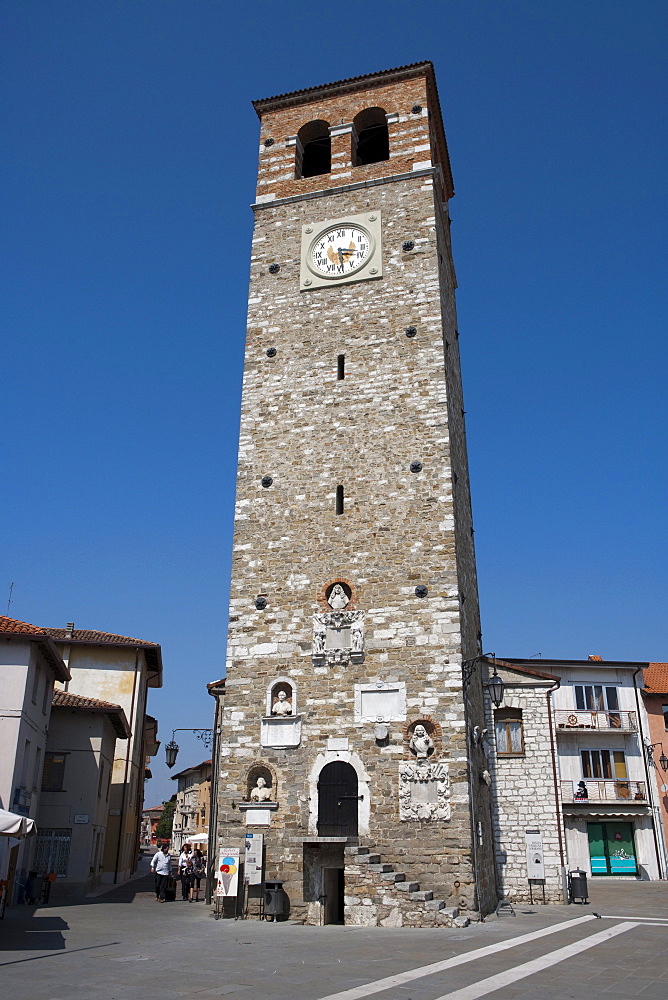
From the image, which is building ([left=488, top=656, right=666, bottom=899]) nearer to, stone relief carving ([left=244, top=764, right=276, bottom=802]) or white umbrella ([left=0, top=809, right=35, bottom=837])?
stone relief carving ([left=244, top=764, right=276, bottom=802])

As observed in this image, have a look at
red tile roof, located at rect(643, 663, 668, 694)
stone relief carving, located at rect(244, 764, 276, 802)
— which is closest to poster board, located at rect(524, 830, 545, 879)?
stone relief carving, located at rect(244, 764, 276, 802)

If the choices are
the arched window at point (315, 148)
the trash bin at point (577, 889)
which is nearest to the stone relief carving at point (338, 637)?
the trash bin at point (577, 889)

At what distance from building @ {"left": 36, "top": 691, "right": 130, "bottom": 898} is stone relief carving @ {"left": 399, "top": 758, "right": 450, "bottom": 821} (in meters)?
11.0

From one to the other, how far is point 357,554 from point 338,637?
1.68 m

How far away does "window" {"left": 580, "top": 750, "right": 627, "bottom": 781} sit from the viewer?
2670 cm

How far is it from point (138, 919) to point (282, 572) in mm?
6792

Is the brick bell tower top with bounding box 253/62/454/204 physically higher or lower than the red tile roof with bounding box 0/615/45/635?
higher

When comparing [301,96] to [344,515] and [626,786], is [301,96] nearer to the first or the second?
[344,515]

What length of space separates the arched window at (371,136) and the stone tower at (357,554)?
230 mm

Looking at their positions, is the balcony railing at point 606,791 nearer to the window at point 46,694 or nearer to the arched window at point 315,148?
the window at point 46,694

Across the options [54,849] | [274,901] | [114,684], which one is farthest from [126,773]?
[274,901]

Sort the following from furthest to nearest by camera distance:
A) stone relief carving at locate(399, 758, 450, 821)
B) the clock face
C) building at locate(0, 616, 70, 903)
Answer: the clock face → building at locate(0, 616, 70, 903) → stone relief carving at locate(399, 758, 450, 821)

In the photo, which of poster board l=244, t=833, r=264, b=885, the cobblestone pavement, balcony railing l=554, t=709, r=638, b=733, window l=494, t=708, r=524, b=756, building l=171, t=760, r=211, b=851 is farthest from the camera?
building l=171, t=760, r=211, b=851

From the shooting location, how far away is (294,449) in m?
16.6
